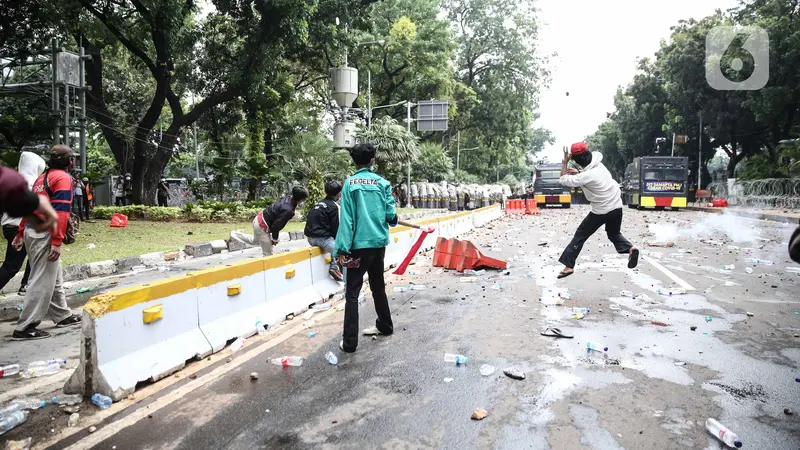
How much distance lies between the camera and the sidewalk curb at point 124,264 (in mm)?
6398

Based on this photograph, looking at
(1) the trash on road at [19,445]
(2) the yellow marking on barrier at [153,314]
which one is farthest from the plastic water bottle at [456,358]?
(1) the trash on road at [19,445]

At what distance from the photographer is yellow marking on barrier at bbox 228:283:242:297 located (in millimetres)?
5062

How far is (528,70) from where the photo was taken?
133 ft

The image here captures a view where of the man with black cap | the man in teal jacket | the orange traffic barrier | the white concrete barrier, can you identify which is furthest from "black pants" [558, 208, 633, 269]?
the white concrete barrier

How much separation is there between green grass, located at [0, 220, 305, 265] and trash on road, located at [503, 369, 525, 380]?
757cm

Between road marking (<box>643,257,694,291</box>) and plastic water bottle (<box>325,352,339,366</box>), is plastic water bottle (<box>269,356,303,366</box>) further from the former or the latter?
road marking (<box>643,257,694,291</box>)

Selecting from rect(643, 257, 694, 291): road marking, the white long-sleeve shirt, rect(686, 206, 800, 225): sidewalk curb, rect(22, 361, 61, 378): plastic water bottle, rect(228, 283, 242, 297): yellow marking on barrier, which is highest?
the white long-sleeve shirt

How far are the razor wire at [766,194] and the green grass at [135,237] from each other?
23448 mm

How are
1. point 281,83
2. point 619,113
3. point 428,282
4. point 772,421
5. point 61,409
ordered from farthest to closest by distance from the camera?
point 619,113 → point 281,83 → point 428,282 → point 61,409 → point 772,421

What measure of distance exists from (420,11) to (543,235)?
2260cm

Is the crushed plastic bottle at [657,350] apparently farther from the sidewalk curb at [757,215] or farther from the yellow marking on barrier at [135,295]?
the sidewalk curb at [757,215]

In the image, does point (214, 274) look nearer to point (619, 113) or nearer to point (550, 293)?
point (550, 293)

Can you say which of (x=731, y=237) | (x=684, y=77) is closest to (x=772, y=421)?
(x=731, y=237)

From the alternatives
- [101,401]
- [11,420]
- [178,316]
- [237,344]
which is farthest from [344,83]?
[11,420]
